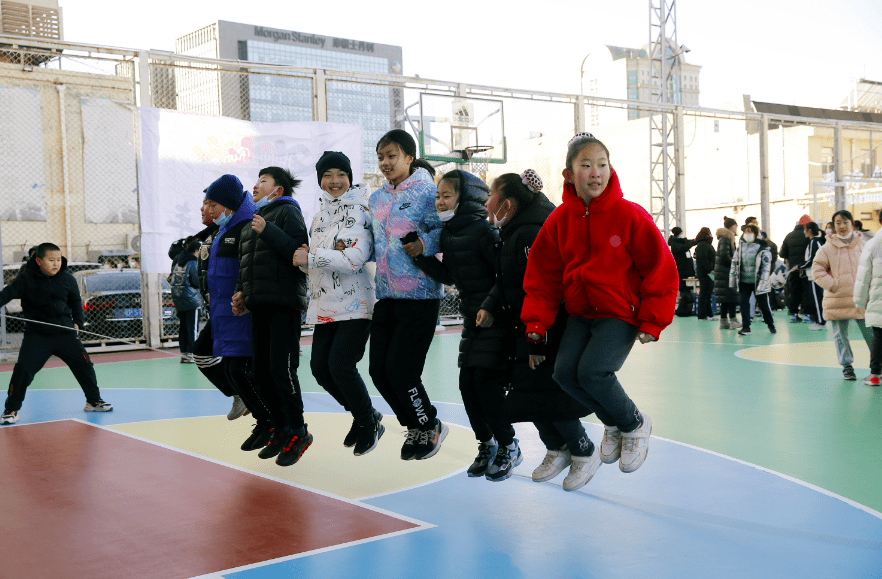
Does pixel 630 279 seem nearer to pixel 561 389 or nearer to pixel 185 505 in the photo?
pixel 561 389

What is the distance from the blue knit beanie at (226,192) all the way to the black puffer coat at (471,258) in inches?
59.7

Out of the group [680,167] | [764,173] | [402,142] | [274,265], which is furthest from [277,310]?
[764,173]

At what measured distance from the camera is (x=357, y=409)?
4988 mm

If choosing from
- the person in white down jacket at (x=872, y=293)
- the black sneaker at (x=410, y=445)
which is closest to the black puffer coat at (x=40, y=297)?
A: the black sneaker at (x=410, y=445)

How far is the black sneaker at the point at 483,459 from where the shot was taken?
14.8ft

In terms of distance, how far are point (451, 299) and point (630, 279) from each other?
41.4 feet

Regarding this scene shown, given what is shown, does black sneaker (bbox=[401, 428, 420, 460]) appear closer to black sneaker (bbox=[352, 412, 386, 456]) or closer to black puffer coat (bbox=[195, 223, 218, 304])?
black sneaker (bbox=[352, 412, 386, 456])

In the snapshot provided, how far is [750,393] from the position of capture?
772 centimetres

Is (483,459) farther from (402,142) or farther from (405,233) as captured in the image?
(402,142)

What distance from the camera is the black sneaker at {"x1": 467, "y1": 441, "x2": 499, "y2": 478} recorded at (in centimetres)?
451

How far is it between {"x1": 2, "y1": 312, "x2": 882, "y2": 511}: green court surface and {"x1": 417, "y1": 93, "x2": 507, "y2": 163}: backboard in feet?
11.8

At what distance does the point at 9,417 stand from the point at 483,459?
16.1ft

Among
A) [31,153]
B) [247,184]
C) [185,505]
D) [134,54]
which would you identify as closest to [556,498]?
[185,505]

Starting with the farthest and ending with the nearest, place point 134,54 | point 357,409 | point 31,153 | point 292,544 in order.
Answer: point 31,153 < point 134,54 < point 357,409 < point 292,544
